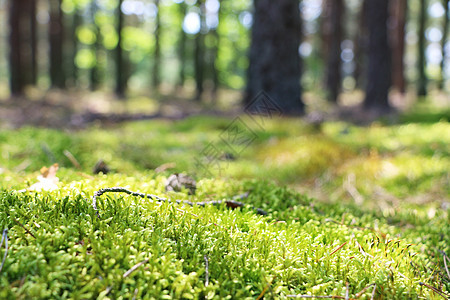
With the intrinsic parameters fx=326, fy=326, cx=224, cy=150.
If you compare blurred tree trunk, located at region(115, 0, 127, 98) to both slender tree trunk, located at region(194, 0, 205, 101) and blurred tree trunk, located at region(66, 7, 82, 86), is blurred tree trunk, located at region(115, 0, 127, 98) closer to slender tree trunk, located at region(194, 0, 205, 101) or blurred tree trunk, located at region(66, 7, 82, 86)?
slender tree trunk, located at region(194, 0, 205, 101)

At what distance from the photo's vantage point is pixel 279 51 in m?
7.98

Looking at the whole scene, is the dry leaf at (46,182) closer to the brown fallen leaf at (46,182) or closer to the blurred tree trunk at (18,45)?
the brown fallen leaf at (46,182)

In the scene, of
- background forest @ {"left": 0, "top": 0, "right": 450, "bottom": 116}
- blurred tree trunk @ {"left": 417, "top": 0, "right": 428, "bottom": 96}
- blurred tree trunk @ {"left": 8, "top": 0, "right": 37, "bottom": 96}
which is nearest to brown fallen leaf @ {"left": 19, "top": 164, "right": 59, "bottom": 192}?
background forest @ {"left": 0, "top": 0, "right": 450, "bottom": 116}

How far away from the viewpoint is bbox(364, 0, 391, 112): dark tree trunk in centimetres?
1120

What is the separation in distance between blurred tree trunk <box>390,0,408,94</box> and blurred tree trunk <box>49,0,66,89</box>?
20.0 meters

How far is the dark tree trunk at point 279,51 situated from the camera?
25.7 ft

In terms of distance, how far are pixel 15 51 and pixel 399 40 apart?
20396 mm

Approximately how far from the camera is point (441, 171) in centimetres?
424

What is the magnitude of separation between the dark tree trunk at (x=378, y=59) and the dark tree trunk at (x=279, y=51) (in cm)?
487

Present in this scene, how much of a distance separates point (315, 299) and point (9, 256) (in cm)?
133

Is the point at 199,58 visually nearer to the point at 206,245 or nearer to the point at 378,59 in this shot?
the point at 378,59

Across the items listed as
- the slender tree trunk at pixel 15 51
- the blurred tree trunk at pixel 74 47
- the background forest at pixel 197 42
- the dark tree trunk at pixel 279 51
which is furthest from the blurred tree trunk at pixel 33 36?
the dark tree trunk at pixel 279 51

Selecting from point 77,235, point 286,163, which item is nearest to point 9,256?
point 77,235

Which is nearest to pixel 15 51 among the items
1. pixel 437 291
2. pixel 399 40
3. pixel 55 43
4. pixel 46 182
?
pixel 55 43
